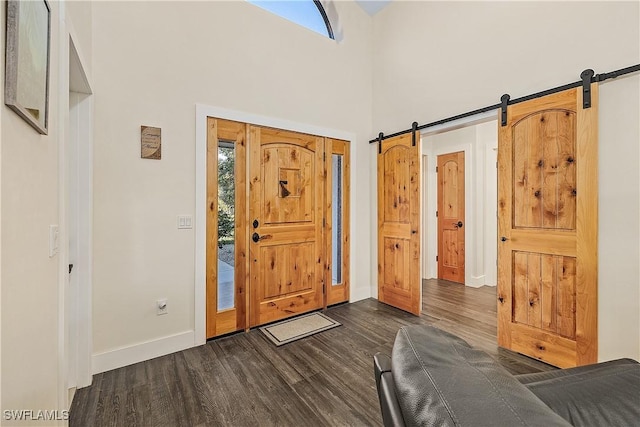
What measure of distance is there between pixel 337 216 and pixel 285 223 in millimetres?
749

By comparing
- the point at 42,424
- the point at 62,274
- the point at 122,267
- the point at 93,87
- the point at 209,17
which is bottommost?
the point at 42,424

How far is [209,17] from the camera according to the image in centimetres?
262

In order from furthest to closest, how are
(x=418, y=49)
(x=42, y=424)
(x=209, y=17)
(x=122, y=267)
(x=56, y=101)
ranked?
(x=418, y=49), (x=209, y=17), (x=122, y=267), (x=56, y=101), (x=42, y=424)

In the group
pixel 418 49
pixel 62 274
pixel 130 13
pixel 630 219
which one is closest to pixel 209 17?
pixel 130 13

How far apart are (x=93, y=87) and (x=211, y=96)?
86cm

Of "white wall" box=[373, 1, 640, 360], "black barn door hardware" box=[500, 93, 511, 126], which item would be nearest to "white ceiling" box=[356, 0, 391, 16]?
"white wall" box=[373, 1, 640, 360]

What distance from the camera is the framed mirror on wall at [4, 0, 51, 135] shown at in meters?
0.74

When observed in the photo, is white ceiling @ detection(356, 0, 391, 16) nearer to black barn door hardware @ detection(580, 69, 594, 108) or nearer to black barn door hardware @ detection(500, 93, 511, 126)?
black barn door hardware @ detection(500, 93, 511, 126)

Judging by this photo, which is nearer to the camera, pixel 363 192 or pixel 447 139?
pixel 363 192

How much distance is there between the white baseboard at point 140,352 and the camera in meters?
2.13

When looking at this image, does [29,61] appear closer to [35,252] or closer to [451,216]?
[35,252]

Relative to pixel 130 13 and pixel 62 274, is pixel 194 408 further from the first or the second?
pixel 130 13

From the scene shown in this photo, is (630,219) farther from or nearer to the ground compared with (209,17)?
nearer to the ground

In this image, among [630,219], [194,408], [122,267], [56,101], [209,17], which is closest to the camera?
[56,101]
